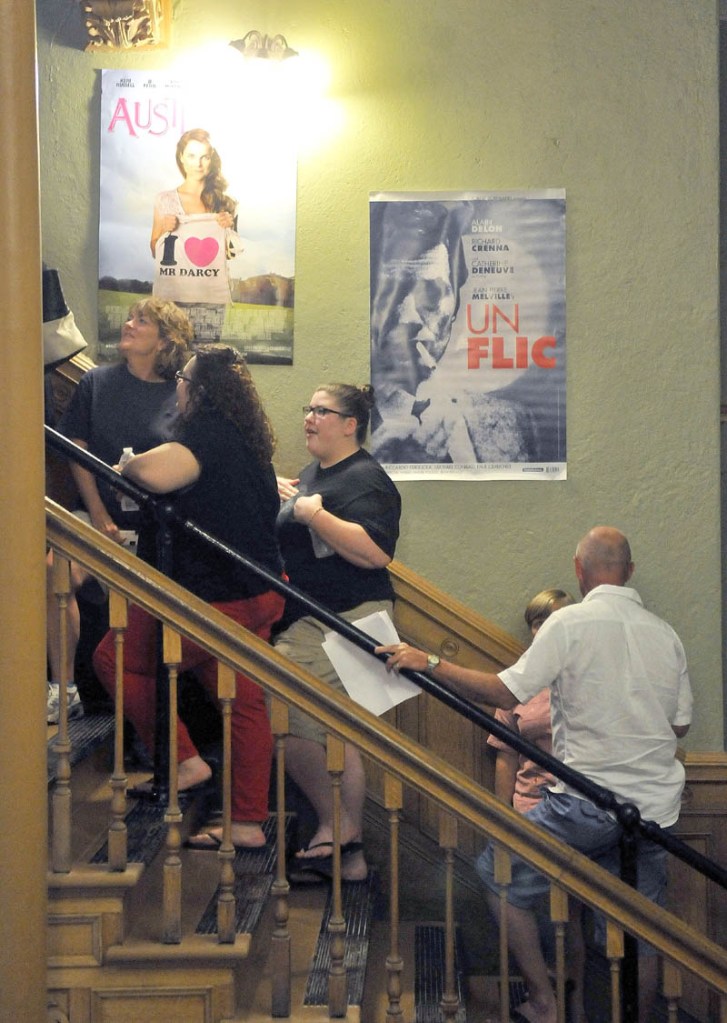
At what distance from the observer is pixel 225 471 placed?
3.29 metres

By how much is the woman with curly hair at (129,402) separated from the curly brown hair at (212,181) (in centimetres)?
56

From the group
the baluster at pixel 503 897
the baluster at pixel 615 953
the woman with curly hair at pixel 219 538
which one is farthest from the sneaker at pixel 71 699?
the baluster at pixel 615 953

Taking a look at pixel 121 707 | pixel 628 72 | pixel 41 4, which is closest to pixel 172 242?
pixel 41 4

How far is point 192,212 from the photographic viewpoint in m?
4.22

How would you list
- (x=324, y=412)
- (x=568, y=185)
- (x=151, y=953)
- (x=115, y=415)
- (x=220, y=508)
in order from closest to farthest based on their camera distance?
(x=151, y=953), (x=220, y=508), (x=324, y=412), (x=115, y=415), (x=568, y=185)

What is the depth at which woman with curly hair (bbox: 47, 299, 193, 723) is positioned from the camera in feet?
12.4

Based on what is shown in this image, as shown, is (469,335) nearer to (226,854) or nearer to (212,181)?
(212,181)

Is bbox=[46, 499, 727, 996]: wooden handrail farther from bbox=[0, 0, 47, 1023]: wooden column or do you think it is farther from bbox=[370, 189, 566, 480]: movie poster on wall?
bbox=[370, 189, 566, 480]: movie poster on wall

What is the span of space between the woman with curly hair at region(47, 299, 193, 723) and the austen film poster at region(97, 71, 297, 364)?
37 centimetres

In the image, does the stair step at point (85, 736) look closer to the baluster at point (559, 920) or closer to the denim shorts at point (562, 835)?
the denim shorts at point (562, 835)

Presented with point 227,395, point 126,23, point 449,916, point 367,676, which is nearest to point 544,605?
point 367,676

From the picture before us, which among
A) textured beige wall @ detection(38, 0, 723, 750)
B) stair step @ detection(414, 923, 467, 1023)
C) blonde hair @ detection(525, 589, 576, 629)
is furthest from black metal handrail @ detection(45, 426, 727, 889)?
textured beige wall @ detection(38, 0, 723, 750)

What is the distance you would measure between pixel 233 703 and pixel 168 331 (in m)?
1.29

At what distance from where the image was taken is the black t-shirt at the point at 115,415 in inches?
148
